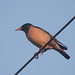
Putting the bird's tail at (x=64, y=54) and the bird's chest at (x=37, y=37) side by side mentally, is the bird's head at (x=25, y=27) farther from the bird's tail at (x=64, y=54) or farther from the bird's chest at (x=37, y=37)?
the bird's tail at (x=64, y=54)

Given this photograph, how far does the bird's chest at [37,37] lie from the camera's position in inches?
238

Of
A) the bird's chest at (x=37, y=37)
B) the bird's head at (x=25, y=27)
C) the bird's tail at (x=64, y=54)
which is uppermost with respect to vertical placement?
the bird's tail at (x=64, y=54)

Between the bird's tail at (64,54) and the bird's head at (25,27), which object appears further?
the bird's head at (25,27)

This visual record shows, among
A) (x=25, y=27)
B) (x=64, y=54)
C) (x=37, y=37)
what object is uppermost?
(x=64, y=54)

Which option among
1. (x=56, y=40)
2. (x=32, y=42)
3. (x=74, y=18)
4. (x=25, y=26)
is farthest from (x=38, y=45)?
(x=74, y=18)

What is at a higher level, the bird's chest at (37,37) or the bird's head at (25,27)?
the bird's chest at (37,37)

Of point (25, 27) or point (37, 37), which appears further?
point (25, 27)

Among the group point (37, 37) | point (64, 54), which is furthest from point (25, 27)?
point (64, 54)

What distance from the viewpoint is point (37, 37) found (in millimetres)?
6047

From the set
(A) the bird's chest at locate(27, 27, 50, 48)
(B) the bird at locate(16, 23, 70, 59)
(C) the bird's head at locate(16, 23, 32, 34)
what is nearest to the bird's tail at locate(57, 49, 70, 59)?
(B) the bird at locate(16, 23, 70, 59)

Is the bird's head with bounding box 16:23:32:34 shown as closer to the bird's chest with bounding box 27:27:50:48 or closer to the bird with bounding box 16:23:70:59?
the bird with bounding box 16:23:70:59

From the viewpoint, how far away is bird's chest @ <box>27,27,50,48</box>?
6.05 metres

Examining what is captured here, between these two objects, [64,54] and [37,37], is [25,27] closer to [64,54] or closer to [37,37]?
[37,37]

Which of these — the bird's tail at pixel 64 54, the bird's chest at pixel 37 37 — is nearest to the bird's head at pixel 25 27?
the bird's chest at pixel 37 37
